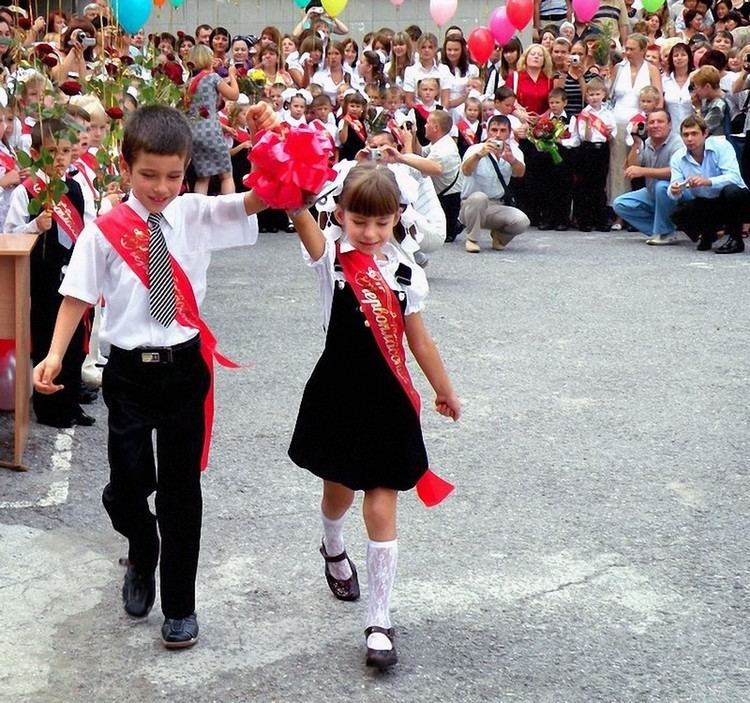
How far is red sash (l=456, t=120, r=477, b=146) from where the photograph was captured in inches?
555

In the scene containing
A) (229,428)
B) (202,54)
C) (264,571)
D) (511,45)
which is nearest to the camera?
(264,571)

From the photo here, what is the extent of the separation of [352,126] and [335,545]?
9596 millimetres

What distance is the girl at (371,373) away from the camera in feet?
12.7

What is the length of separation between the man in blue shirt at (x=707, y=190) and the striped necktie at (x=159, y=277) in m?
8.97

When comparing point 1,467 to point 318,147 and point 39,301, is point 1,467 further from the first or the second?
point 318,147

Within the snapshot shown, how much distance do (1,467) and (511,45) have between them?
34.4ft

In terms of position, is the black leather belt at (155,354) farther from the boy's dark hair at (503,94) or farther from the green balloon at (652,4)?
the green balloon at (652,4)

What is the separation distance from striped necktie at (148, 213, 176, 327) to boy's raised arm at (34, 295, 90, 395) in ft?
0.67

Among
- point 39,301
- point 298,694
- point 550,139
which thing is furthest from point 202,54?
point 298,694

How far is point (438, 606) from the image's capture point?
4.29m

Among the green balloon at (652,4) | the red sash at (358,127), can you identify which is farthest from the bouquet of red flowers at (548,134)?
the green balloon at (652,4)

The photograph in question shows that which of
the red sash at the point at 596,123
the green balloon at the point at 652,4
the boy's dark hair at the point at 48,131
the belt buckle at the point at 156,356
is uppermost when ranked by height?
the green balloon at the point at 652,4

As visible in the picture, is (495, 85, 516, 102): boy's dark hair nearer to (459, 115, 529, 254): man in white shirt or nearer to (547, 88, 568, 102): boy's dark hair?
(547, 88, 568, 102): boy's dark hair

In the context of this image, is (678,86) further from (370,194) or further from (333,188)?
(370,194)
